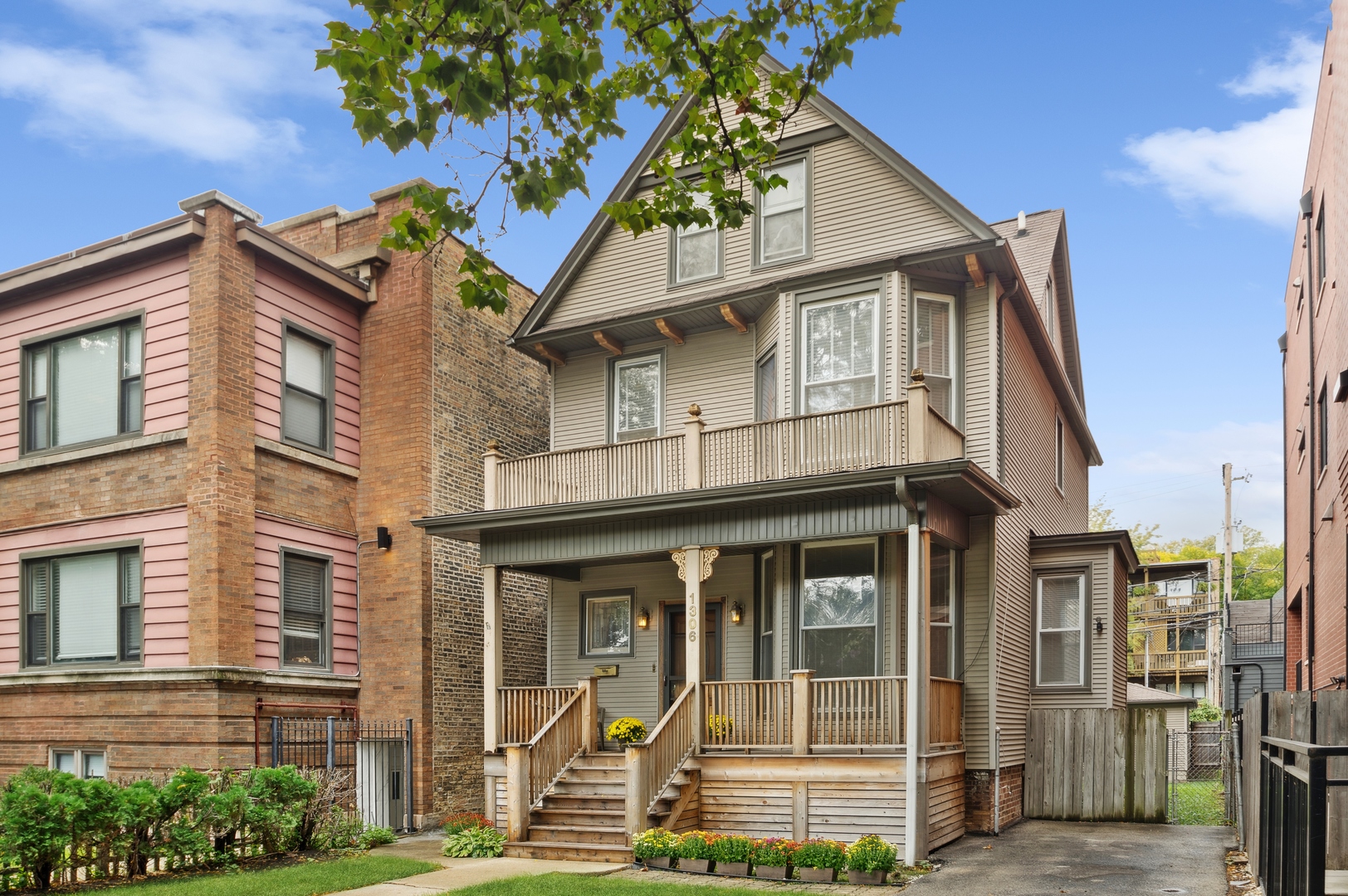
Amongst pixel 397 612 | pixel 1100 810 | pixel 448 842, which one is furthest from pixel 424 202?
pixel 1100 810

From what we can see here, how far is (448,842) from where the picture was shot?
46.5 feet

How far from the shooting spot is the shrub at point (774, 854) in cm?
1208

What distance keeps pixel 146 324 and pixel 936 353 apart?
38.3 ft

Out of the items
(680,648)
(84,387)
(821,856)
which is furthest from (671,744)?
(84,387)

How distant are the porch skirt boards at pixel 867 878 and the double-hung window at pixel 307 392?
10.6 metres

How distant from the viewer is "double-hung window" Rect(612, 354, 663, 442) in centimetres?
1867

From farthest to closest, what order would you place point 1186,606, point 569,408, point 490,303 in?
point 1186,606 → point 569,408 → point 490,303

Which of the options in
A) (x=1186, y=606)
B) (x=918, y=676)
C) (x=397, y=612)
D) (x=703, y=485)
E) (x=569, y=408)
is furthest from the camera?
(x=1186, y=606)

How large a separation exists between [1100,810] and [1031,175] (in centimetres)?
1381

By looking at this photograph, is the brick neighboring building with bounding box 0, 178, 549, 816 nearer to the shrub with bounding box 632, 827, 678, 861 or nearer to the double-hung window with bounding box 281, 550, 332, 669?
the double-hung window with bounding box 281, 550, 332, 669

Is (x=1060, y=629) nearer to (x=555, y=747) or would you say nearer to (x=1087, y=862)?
(x=1087, y=862)

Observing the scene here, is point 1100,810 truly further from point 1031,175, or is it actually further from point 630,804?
point 1031,175

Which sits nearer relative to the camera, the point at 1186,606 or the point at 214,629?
the point at 214,629

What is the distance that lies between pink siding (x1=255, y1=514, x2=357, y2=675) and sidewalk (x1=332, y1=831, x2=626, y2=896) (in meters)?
3.62
